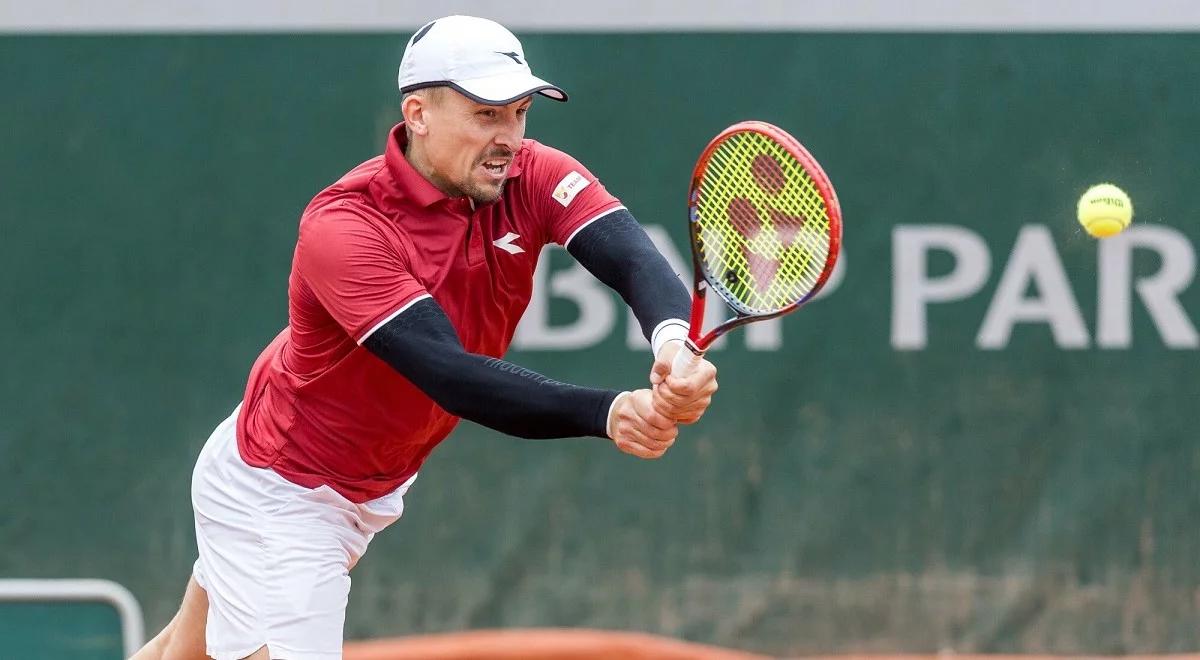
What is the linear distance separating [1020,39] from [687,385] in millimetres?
2717

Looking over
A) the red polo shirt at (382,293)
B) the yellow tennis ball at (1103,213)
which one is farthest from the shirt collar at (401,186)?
the yellow tennis ball at (1103,213)

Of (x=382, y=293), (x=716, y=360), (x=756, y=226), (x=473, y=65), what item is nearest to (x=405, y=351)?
(x=382, y=293)

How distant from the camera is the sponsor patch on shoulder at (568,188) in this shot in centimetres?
338

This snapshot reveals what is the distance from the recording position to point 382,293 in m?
3.03

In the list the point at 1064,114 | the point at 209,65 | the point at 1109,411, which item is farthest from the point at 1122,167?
the point at 209,65

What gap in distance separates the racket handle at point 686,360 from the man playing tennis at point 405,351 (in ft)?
0.10

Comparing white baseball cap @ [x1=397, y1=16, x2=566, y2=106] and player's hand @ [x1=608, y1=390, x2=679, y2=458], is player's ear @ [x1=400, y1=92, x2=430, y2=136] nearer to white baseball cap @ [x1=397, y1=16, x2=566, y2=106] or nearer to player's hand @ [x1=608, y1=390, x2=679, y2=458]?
white baseball cap @ [x1=397, y1=16, x2=566, y2=106]

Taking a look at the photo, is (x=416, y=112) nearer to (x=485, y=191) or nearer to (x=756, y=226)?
(x=485, y=191)

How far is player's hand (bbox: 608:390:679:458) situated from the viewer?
9.14ft

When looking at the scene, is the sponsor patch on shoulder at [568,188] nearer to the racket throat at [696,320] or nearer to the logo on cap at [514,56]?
the logo on cap at [514,56]

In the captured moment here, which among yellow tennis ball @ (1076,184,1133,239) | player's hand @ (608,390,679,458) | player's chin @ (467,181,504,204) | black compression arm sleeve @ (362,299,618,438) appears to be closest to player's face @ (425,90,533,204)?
player's chin @ (467,181,504,204)

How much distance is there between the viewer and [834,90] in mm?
5082

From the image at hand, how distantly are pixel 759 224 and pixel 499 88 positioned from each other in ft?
1.80

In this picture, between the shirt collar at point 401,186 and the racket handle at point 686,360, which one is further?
the shirt collar at point 401,186
